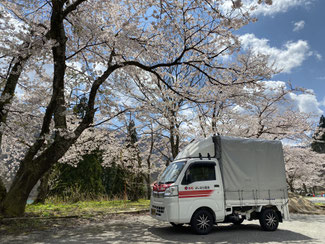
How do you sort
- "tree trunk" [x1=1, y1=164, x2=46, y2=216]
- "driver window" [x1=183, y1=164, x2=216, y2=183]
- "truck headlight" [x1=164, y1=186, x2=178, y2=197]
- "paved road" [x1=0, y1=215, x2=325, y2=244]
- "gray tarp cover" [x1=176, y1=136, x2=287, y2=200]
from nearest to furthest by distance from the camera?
"paved road" [x1=0, y1=215, x2=325, y2=244] → "truck headlight" [x1=164, y1=186, x2=178, y2=197] → "driver window" [x1=183, y1=164, x2=216, y2=183] → "gray tarp cover" [x1=176, y1=136, x2=287, y2=200] → "tree trunk" [x1=1, y1=164, x2=46, y2=216]

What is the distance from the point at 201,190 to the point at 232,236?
1408mm

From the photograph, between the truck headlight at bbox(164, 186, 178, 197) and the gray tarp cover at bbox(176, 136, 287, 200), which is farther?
the gray tarp cover at bbox(176, 136, 287, 200)

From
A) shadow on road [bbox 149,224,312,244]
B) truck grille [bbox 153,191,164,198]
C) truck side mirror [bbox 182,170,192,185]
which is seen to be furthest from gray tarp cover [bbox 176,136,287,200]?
truck grille [bbox 153,191,164,198]

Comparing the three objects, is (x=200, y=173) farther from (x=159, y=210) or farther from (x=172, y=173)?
(x=159, y=210)

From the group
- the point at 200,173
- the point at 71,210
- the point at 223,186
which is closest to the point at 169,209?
the point at 200,173

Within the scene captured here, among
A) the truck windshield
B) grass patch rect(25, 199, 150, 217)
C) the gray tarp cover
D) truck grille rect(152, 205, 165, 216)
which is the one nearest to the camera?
truck grille rect(152, 205, 165, 216)

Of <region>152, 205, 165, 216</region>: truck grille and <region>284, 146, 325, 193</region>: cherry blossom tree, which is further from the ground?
<region>284, 146, 325, 193</region>: cherry blossom tree

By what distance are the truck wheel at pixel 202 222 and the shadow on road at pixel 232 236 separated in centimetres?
15

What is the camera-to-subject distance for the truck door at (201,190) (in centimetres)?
604

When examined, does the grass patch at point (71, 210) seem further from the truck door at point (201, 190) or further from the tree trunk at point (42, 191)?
the truck door at point (201, 190)

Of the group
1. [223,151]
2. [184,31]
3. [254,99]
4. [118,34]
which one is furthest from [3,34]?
[254,99]

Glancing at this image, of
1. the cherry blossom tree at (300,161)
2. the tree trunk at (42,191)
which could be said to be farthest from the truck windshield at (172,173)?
the cherry blossom tree at (300,161)

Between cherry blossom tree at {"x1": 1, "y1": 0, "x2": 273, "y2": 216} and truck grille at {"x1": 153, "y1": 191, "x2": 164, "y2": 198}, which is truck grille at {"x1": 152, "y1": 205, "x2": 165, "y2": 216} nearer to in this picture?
truck grille at {"x1": 153, "y1": 191, "x2": 164, "y2": 198}

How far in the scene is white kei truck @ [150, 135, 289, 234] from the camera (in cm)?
609
